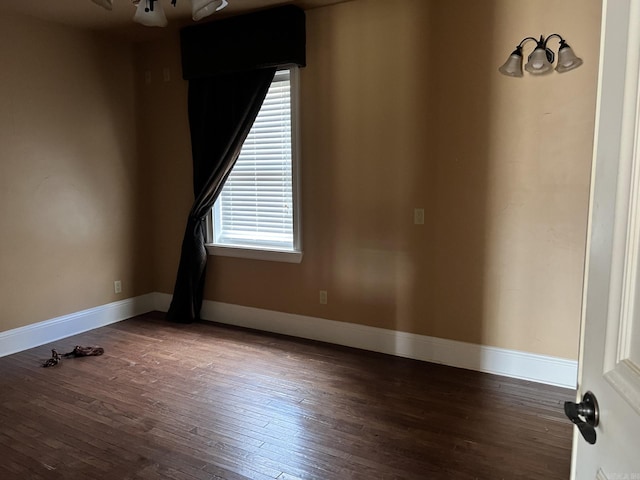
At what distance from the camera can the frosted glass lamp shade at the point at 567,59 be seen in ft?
8.66

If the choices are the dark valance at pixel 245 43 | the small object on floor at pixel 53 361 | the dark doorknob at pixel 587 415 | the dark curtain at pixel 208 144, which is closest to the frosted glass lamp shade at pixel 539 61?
the dark valance at pixel 245 43

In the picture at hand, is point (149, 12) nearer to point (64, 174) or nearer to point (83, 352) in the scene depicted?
point (64, 174)

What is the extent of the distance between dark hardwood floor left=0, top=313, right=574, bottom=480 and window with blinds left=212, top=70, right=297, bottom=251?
1045 millimetres

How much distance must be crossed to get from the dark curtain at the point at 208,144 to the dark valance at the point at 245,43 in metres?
0.09

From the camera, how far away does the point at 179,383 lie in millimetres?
3039

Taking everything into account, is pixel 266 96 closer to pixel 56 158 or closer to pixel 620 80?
pixel 56 158

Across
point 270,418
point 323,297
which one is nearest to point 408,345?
point 323,297

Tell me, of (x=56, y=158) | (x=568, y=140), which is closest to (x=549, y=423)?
(x=568, y=140)

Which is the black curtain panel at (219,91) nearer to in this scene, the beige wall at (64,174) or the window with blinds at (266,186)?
the window with blinds at (266,186)

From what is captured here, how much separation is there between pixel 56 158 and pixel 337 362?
2912 mm

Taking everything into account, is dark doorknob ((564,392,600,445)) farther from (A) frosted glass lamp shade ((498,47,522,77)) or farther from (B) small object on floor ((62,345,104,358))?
(B) small object on floor ((62,345,104,358))

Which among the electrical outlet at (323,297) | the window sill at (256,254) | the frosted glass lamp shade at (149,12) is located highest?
the frosted glass lamp shade at (149,12)

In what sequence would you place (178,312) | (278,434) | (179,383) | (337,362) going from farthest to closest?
(178,312) → (337,362) → (179,383) → (278,434)

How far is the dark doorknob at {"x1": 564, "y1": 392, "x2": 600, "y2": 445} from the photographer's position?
31.4 inches
